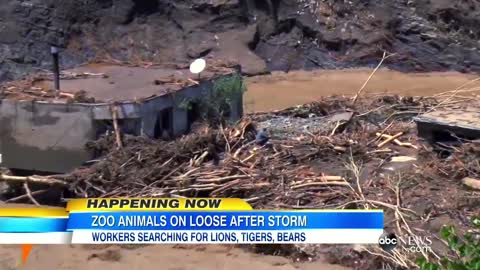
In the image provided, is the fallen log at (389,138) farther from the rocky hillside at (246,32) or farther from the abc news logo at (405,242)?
the rocky hillside at (246,32)

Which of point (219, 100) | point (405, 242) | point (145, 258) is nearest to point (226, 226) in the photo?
point (405, 242)

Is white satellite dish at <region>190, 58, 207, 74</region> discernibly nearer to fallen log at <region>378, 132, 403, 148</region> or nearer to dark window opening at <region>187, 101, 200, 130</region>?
dark window opening at <region>187, 101, 200, 130</region>

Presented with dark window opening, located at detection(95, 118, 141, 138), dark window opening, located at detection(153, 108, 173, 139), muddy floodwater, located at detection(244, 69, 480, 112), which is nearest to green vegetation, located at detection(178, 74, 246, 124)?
dark window opening, located at detection(153, 108, 173, 139)

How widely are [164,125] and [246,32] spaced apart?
14.5m

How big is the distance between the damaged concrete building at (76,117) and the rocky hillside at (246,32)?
12.9m

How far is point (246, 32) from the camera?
2598cm

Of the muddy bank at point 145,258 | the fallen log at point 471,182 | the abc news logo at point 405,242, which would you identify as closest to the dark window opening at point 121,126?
the muddy bank at point 145,258

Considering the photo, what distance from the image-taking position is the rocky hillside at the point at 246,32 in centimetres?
2536

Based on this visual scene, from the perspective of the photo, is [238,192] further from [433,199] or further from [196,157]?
[433,199]

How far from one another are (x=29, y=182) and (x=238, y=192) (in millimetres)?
2990

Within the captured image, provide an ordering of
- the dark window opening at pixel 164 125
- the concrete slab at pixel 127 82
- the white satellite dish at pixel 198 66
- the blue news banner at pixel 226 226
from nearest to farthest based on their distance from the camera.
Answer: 1. the blue news banner at pixel 226 226
2. the dark window opening at pixel 164 125
3. the concrete slab at pixel 127 82
4. the white satellite dish at pixel 198 66

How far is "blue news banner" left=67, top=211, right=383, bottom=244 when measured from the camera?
7309 millimetres

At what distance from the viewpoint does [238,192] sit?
995 centimetres

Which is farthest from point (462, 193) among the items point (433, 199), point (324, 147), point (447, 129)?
point (324, 147)
